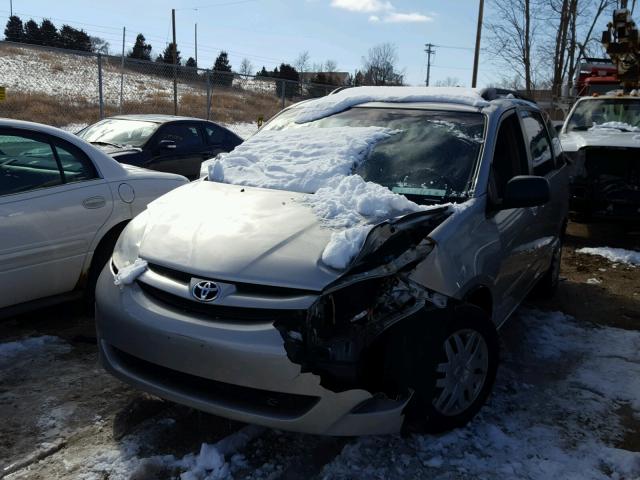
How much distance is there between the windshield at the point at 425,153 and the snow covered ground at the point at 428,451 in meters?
1.25

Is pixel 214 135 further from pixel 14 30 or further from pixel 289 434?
pixel 14 30

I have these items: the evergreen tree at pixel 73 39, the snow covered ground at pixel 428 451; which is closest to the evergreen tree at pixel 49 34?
the evergreen tree at pixel 73 39

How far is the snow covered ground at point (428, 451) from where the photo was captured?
267 cm

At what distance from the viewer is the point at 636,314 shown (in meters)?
5.18

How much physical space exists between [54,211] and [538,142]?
363cm

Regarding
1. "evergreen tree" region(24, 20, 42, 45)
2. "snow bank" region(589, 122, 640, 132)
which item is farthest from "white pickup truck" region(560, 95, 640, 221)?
"evergreen tree" region(24, 20, 42, 45)

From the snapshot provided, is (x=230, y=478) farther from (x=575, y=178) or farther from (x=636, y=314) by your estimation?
(x=575, y=178)

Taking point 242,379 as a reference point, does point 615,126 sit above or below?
above

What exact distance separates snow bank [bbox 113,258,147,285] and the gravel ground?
75cm

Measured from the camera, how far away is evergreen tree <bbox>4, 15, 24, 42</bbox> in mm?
43312

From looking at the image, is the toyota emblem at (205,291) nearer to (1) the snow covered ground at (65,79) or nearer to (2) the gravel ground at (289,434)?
(2) the gravel ground at (289,434)

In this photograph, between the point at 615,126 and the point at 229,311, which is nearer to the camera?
the point at 229,311

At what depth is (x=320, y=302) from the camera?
97.2 inches

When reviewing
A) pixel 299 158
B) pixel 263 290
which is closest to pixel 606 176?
pixel 299 158
